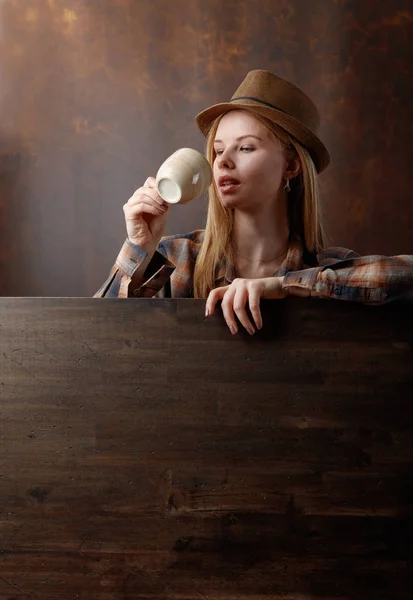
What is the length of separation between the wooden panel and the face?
484 millimetres

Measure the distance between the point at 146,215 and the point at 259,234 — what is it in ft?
1.07

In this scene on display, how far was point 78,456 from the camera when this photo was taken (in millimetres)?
1211

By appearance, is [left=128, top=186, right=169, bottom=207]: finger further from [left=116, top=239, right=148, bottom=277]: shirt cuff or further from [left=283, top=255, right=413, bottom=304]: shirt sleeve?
[left=283, top=255, right=413, bottom=304]: shirt sleeve

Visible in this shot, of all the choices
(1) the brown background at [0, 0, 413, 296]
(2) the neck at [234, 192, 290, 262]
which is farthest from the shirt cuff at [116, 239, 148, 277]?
(1) the brown background at [0, 0, 413, 296]

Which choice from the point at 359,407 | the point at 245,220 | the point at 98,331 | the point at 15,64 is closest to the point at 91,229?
the point at 15,64

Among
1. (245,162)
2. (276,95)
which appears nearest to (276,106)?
(276,95)

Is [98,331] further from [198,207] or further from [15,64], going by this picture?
[15,64]

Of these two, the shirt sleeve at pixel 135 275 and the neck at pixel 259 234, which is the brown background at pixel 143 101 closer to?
the neck at pixel 259 234

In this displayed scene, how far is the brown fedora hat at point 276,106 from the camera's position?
1.66 metres

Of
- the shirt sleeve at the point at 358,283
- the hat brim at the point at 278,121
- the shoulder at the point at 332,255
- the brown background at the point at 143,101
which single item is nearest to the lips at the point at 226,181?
the hat brim at the point at 278,121

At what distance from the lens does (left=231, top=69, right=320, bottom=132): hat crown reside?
5.49ft

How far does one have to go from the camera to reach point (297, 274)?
1.24 m

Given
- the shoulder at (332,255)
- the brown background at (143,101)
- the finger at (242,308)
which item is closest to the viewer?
the finger at (242,308)

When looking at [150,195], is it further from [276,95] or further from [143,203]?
[276,95]
